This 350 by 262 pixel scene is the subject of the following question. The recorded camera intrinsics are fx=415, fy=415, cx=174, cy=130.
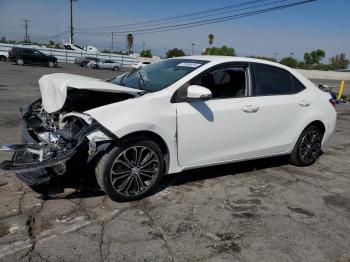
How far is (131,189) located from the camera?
15.4 feet

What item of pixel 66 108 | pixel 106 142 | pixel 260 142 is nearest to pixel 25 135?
pixel 66 108

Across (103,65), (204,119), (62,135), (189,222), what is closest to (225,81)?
(204,119)

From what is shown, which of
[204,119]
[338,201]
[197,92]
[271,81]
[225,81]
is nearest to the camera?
[197,92]

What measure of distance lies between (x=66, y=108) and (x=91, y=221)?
4.96 feet

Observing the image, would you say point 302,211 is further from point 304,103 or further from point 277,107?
point 304,103

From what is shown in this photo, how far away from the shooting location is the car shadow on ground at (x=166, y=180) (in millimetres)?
4801

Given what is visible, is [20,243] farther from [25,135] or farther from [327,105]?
[327,105]

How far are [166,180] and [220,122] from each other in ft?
3.57

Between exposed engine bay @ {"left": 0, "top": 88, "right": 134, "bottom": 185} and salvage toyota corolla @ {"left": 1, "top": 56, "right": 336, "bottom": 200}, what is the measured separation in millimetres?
11

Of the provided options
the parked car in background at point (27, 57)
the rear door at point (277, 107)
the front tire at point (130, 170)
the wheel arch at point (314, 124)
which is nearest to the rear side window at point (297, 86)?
the rear door at point (277, 107)

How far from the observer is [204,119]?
502 cm

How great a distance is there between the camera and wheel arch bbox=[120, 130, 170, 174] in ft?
14.8

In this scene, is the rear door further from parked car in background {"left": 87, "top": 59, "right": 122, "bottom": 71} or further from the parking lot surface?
parked car in background {"left": 87, "top": 59, "right": 122, "bottom": 71}

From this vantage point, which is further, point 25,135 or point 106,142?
point 25,135
